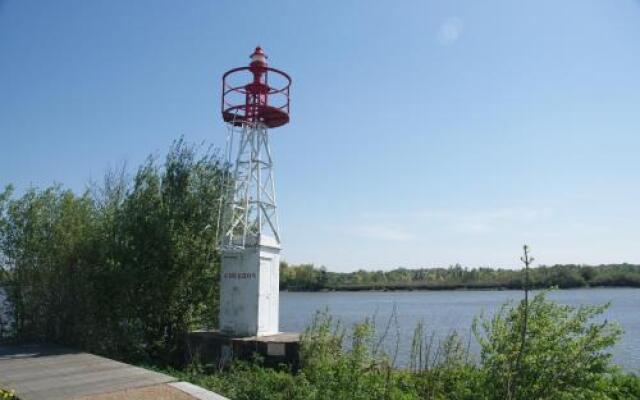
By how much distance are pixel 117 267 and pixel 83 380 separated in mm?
5995

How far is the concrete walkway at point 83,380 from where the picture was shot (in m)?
8.64

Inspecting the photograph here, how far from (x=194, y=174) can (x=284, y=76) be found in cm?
435

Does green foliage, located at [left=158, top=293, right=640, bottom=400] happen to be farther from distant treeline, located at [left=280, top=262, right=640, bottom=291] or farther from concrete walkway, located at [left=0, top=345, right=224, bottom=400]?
distant treeline, located at [left=280, top=262, right=640, bottom=291]

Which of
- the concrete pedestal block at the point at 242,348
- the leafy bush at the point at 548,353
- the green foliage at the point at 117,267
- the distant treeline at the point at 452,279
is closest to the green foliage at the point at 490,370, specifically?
the leafy bush at the point at 548,353

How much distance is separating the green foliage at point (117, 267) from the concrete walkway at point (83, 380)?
282cm

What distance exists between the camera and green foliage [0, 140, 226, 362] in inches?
602

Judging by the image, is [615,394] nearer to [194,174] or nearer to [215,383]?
[215,383]

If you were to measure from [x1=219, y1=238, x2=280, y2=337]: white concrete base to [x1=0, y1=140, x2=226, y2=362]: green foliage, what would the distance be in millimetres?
1925

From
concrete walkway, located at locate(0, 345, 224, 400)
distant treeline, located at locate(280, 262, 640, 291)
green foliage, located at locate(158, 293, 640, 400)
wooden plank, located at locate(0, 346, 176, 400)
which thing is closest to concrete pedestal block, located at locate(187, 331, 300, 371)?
green foliage, located at locate(158, 293, 640, 400)

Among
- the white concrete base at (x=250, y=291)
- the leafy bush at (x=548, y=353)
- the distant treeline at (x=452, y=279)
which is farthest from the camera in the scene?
the distant treeline at (x=452, y=279)

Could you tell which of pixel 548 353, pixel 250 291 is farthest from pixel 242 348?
pixel 548 353

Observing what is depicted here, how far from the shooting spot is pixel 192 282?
54.5 feet

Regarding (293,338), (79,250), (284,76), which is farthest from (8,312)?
(284,76)

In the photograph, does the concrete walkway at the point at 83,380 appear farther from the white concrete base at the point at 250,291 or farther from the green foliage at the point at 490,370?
the white concrete base at the point at 250,291
